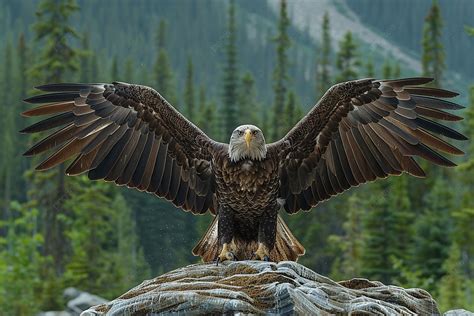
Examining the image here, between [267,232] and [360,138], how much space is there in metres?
1.42

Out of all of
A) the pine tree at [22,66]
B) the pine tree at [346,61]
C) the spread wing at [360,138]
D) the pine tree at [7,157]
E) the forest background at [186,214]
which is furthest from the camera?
the pine tree at [22,66]

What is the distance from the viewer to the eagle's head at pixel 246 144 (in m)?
10.0

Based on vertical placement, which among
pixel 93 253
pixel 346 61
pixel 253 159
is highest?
pixel 346 61

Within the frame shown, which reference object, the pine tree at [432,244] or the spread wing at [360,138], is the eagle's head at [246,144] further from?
the pine tree at [432,244]

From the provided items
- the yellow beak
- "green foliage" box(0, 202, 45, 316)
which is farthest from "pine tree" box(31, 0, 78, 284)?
the yellow beak

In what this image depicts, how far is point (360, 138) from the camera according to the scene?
35.9 ft

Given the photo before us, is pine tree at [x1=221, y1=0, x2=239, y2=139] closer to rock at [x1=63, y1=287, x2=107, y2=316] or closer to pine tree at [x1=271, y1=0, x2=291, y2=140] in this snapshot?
Answer: pine tree at [x1=271, y1=0, x2=291, y2=140]

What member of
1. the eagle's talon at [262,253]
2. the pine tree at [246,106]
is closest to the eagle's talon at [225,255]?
the eagle's talon at [262,253]

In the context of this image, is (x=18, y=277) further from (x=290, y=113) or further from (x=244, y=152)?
(x=244, y=152)

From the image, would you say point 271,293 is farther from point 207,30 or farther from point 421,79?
point 207,30

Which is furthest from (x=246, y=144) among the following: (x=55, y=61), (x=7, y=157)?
(x=7, y=157)

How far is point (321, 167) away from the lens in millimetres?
11031

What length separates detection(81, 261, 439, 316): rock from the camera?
766cm

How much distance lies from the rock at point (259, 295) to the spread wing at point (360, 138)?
7.56 feet
